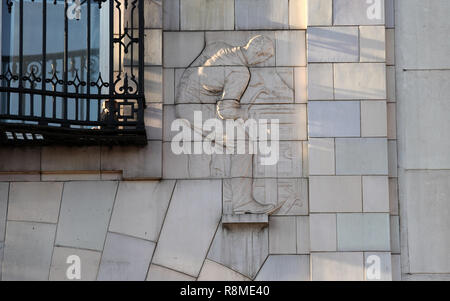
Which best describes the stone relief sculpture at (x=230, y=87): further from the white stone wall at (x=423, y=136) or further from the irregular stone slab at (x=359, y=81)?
the white stone wall at (x=423, y=136)

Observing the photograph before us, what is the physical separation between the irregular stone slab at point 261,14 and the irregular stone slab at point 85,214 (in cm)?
249

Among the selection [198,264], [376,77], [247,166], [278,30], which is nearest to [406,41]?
[376,77]

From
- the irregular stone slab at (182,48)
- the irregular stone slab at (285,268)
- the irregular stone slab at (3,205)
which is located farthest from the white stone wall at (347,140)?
the irregular stone slab at (3,205)

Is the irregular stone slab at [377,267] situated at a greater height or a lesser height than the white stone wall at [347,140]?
lesser

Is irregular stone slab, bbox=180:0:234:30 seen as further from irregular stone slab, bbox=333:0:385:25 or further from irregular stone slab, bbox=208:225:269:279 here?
irregular stone slab, bbox=208:225:269:279

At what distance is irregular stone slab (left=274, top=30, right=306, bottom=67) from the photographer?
12.5 metres

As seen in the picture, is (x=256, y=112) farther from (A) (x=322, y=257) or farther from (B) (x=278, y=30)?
(A) (x=322, y=257)

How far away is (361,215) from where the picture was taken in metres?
12.0

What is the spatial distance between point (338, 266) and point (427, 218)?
1195mm

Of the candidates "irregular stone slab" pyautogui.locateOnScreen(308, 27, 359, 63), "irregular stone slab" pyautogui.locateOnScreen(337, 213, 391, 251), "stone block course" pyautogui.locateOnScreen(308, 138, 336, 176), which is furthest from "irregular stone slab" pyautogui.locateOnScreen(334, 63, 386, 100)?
"irregular stone slab" pyautogui.locateOnScreen(337, 213, 391, 251)

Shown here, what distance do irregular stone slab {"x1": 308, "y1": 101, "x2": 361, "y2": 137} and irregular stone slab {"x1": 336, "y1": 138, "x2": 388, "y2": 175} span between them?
110mm

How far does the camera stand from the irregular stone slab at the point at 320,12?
12.4 m

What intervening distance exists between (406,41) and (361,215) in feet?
7.19

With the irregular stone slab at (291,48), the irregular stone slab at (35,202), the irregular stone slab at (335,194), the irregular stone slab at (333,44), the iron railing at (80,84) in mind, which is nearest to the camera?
the iron railing at (80,84)
